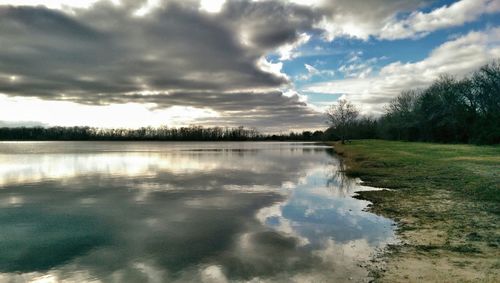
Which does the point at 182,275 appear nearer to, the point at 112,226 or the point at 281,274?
the point at 281,274

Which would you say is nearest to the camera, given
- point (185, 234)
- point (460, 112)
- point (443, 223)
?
point (185, 234)

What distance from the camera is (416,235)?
1157 cm

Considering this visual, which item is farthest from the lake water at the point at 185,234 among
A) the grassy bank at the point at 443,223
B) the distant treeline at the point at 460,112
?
the distant treeline at the point at 460,112

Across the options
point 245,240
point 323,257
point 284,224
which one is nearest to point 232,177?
point 284,224

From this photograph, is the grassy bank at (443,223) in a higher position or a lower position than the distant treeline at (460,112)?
lower

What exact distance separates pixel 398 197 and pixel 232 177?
14.1 meters

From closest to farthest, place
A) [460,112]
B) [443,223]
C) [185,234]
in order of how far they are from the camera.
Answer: [185,234] < [443,223] < [460,112]

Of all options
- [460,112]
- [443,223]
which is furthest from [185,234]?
[460,112]

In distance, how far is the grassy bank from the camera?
331 inches

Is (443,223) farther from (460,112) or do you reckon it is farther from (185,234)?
(460,112)

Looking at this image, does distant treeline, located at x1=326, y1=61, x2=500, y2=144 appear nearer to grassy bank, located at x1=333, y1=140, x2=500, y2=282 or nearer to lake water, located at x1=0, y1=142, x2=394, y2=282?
grassy bank, located at x1=333, y1=140, x2=500, y2=282

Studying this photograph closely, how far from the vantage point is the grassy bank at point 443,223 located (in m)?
8.40

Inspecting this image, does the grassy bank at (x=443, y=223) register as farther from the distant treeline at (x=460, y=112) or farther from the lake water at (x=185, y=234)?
the distant treeline at (x=460, y=112)

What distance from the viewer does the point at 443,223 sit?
500 inches
